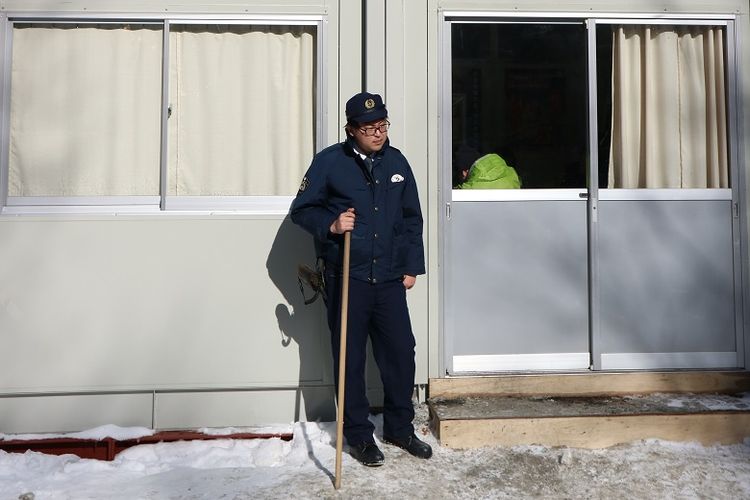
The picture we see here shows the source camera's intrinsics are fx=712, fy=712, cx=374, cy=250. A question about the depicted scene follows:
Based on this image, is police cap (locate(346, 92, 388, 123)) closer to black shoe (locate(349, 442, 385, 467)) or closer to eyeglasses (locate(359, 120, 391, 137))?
eyeglasses (locate(359, 120, 391, 137))

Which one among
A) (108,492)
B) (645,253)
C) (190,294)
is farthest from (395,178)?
(108,492)

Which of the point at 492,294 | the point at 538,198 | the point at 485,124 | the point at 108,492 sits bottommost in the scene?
the point at 108,492

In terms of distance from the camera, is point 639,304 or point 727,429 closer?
point 727,429

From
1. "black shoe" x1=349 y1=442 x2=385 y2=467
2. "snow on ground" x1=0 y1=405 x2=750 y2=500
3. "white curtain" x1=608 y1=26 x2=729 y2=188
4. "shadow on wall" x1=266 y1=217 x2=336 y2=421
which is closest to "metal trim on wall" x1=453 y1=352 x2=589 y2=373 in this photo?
"snow on ground" x1=0 y1=405 x2=750 y2=500

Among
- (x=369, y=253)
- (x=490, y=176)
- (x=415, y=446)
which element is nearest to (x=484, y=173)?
(x=490, y=176)

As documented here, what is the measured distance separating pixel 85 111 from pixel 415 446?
3.13 meters

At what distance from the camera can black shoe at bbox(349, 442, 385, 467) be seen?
4.04 metres

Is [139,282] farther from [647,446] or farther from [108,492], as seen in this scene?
[647,446]

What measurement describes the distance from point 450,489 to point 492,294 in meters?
1.57

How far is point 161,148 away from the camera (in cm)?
487

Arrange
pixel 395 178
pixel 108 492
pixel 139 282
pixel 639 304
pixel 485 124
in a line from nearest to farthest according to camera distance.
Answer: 1. pixel 108 492
2. pixel 395 178
3. pixel 139 282
4. pixel 639 304
5. pixel 485 124

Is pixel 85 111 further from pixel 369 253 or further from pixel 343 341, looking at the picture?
pixel 343 341

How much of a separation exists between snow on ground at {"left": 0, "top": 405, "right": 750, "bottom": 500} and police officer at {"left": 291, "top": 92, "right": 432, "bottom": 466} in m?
0.23

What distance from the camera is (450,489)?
382 centimetres
